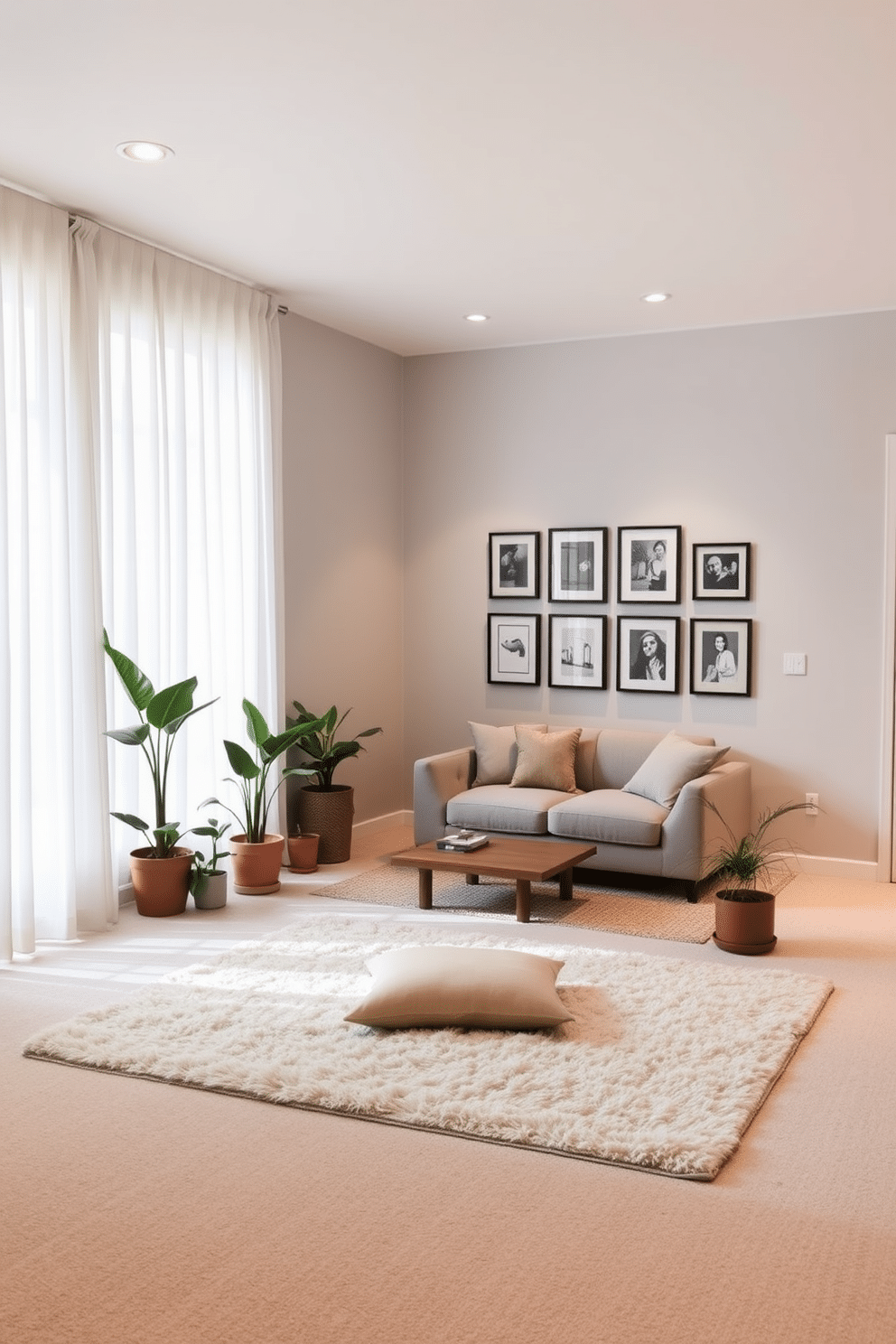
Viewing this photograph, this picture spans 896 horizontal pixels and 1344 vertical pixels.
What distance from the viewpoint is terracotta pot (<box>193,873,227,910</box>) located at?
17.0 feet

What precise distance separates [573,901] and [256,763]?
5.37ft

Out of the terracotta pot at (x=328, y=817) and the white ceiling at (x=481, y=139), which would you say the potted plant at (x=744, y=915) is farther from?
the white ceiling at (x=481, y=139)

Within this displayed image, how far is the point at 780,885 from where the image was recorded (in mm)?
5812

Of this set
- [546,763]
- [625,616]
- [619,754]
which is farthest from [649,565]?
[546,763]

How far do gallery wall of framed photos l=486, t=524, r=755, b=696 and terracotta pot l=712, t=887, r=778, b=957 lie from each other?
6.27 feet

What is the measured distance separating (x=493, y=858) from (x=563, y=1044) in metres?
1.66

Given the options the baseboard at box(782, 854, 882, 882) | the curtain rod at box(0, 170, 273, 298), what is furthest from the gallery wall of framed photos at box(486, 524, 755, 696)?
the curtain rod at box(0, 170, 273, 298)

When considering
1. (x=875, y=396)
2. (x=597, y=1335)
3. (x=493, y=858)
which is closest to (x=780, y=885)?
(x=493, y=858)

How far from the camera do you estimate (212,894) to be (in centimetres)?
522

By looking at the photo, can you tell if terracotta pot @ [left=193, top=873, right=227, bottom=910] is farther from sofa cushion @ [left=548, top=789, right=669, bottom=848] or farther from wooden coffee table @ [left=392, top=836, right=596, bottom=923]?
sofa cushion @ [left=548, top=789, right=669, bottom=848]

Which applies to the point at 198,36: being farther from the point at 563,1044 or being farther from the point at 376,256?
the point at 563,1044

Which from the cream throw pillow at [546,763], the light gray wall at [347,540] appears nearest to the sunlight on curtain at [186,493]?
the light gray wall at [347,540]

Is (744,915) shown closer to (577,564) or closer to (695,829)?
(695,829)

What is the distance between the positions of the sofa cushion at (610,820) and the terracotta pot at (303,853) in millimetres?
1216
